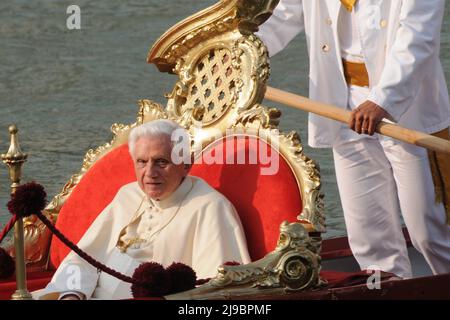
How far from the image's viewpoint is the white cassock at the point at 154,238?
5.55 meters

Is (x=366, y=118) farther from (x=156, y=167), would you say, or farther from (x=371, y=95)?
(x=156, y=167)

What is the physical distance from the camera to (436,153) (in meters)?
6.23

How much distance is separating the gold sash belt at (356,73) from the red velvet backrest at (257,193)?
2.33 ft

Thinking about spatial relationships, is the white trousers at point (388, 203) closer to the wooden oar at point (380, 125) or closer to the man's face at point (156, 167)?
the wooden oar at point (380, 125)

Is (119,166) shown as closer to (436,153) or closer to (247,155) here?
(247,155)

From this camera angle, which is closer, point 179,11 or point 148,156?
point 148,156

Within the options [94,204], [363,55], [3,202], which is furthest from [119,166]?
[3,202]

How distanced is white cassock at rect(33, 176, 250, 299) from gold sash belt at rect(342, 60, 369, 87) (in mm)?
860

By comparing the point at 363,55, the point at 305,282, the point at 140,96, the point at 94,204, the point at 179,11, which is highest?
the point at 179,11

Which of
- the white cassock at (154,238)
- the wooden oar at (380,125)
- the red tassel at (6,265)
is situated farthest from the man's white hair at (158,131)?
the red tassel at (6,265)

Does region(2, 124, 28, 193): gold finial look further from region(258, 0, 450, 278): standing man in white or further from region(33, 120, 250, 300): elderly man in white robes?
region(258, 0, 450, 278): standing man in white

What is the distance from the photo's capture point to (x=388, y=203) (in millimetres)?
6402

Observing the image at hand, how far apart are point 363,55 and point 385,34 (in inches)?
4.4

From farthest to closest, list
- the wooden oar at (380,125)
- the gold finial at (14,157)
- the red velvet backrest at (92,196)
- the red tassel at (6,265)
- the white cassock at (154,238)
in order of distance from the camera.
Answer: the red velvet backrest at (92,196)
the red tassel at (6,265)
the wooden oar at (380,125)
the white cassock at (154,238)
the gold finial at (14,157)
